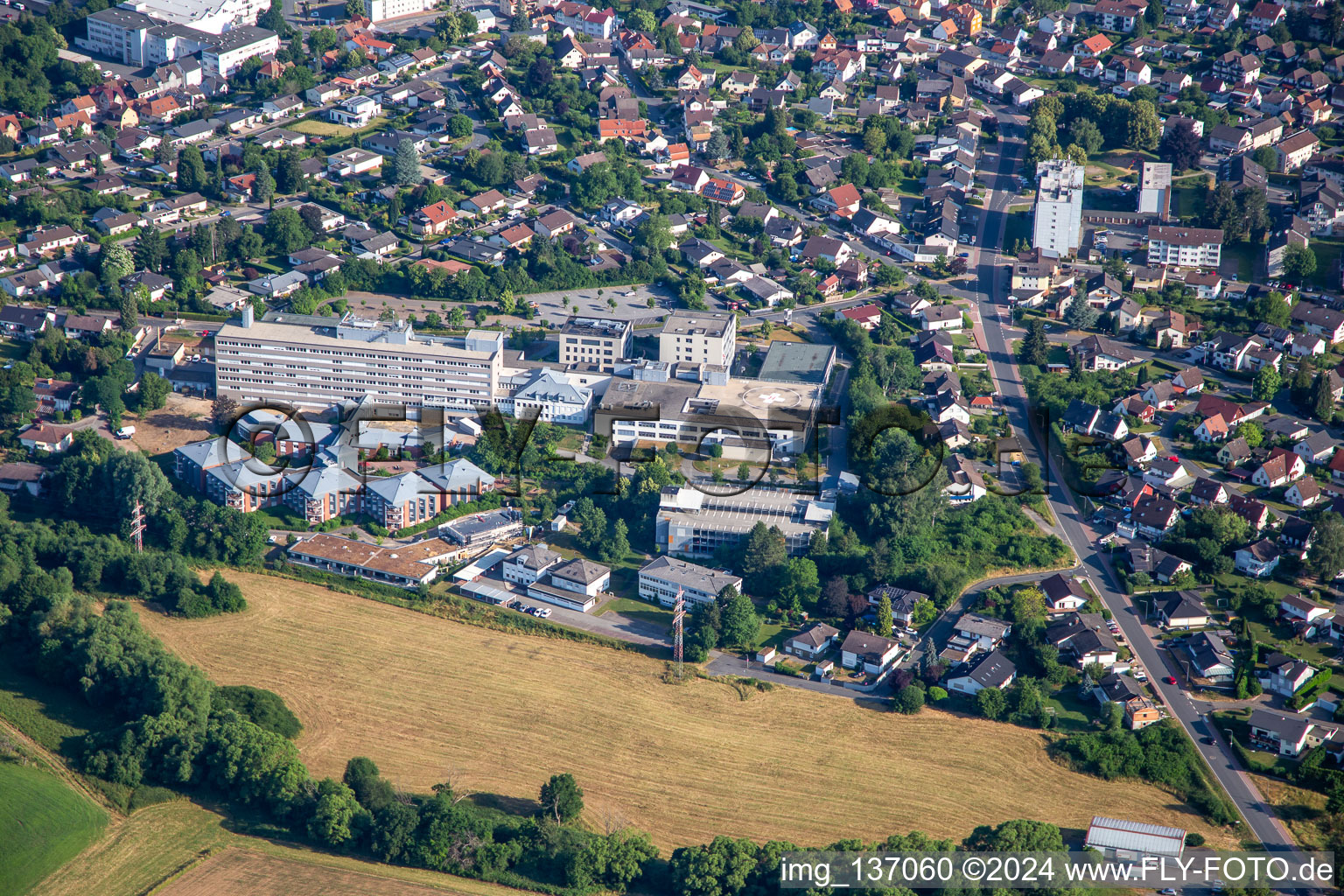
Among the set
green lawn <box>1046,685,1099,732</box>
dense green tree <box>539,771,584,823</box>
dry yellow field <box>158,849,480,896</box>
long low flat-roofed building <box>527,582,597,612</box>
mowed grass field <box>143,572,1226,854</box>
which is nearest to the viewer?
dry yellow field <box>158,849,480,896</box>

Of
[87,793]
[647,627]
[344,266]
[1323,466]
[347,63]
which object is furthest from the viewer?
[347,63]

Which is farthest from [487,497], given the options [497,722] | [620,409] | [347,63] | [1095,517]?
[347,63]

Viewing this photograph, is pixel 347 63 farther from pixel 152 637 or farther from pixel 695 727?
pixel 695 727

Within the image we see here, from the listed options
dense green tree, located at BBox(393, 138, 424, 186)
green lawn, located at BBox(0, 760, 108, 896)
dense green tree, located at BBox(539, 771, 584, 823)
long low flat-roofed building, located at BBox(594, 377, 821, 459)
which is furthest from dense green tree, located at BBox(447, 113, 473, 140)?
dense green tree, located at BBox(539, 771, 584, 823)

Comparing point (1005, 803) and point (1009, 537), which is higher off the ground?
point (1009, 537)

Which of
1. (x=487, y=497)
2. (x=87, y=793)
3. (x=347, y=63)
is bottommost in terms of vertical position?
(x=87, y=793)

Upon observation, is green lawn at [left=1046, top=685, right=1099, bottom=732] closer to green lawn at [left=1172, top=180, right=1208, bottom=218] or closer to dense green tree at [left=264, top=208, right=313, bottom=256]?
green lawn at [left=1172, top=180, right=1208, bottom=218]
